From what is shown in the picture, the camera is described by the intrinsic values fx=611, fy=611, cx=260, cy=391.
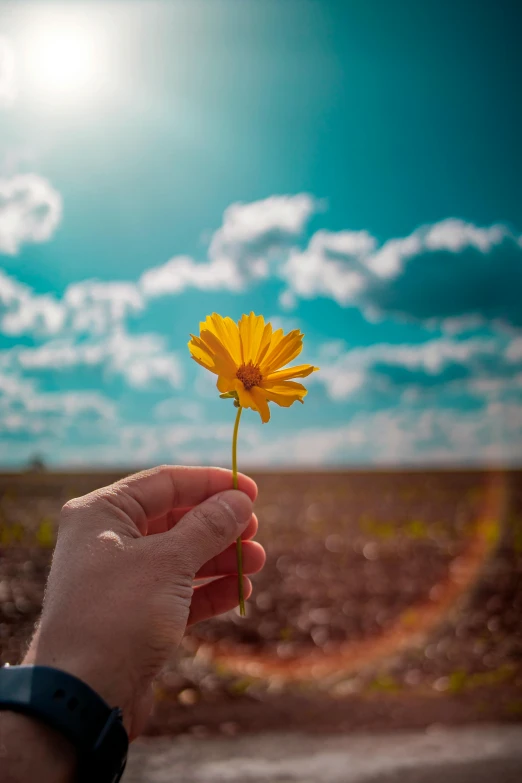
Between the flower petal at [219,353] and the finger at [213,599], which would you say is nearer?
the flower petal at [219,353]

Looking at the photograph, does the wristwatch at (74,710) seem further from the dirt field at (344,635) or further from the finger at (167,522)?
the dirt field at (344,635)

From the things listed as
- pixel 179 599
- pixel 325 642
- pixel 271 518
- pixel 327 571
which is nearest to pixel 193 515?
pixel 179 599

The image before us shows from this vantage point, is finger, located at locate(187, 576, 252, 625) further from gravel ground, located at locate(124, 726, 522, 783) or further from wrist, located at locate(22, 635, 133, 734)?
gravel ground, located at locate(124, 726, 522, 783)

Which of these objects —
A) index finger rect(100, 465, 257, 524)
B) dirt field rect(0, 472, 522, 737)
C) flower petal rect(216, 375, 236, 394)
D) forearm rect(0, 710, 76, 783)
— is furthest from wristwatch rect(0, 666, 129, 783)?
dirt field rect(0, 472, 522, 737)

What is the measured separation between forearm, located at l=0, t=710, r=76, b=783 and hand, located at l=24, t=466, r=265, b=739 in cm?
10

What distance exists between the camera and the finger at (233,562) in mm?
1874

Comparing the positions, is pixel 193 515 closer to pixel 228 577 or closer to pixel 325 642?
pixel 228 577

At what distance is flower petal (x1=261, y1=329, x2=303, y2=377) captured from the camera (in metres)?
1.36

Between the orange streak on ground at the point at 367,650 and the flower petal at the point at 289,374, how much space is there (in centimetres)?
317

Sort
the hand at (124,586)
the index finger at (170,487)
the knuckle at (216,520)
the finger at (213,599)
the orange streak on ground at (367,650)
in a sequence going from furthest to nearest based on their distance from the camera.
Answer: the orange streak on ground at (367,650), the finger at (213,599), the index finger at (170,487), the knuckle at (216,520), the hand at (124,586)

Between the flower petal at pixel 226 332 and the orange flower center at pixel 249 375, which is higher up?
the flower petal at pixel 226 332

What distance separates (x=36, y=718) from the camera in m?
1.11

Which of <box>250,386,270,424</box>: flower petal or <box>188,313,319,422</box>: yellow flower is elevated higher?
<box>188,313,319,422</box>: yellow flower

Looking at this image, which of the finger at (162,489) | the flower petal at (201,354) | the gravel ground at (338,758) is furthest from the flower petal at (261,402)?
the gravel ground at (338,758)
